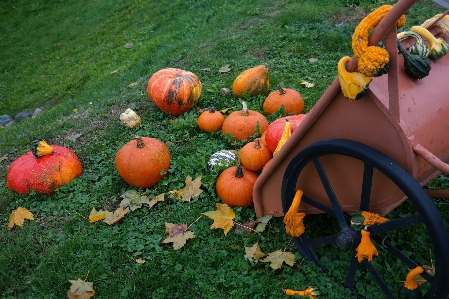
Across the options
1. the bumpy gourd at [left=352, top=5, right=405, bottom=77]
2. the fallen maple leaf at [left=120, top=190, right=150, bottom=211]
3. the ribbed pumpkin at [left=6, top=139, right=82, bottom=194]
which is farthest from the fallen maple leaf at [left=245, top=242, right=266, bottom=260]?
the ribbed pumpkin at [left=6, top=139, right=82, bottom=194]

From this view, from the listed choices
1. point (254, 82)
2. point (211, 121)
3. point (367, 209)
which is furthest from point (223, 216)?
point (254, 82)

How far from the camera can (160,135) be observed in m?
4.24

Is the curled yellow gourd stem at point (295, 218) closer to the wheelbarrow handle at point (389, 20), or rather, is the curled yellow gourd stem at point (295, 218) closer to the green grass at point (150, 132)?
the green grass at point (150, 132)

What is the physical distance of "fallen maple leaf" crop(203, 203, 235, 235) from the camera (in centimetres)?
297

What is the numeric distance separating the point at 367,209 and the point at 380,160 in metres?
0.40

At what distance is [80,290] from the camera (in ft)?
8.51

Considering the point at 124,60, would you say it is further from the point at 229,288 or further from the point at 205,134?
the point at 229,288

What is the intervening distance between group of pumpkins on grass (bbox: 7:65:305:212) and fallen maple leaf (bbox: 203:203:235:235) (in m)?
0.08

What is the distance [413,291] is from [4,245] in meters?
2.80

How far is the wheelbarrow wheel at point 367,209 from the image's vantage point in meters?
1.78

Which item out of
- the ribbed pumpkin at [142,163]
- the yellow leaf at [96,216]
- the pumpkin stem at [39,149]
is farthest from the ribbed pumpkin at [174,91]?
the yellow leaf at [96,216]

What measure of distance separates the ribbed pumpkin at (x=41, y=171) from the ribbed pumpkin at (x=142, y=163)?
526mm

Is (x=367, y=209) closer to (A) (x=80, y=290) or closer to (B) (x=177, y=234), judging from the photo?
(B) (x=177, y=234)

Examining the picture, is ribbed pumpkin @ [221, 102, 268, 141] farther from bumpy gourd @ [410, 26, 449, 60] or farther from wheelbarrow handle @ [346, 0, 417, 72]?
wheelbarrow handle @ [346, 0, 417, 72]
